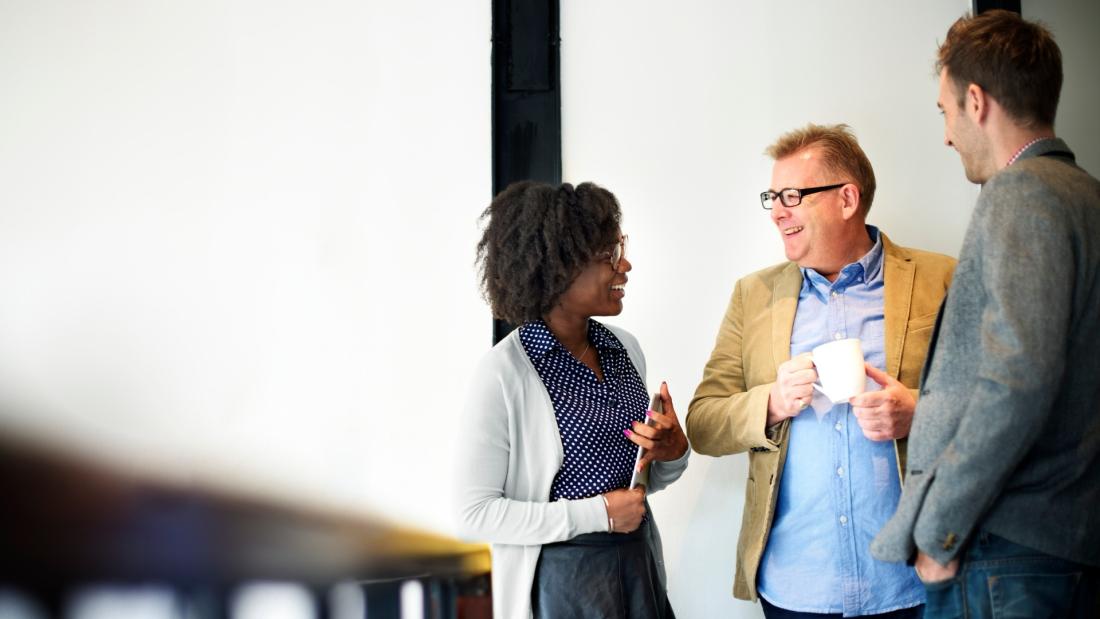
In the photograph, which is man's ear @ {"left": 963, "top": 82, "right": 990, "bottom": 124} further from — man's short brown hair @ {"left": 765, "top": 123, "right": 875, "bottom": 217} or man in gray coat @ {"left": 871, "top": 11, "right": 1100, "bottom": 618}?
man's short brown hair @ {"left": 765, "top": 123, "right": 875, "bottom": 217}

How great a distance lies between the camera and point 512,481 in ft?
5.80

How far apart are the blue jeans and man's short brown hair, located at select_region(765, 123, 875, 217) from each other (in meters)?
0.98

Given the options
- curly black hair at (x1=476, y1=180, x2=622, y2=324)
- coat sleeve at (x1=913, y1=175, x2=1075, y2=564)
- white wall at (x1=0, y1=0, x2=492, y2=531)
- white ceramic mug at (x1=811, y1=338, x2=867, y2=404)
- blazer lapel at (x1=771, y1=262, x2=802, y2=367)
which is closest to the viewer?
coat sleeve at (x1=913, y1=175, x2=1075, y2=564)

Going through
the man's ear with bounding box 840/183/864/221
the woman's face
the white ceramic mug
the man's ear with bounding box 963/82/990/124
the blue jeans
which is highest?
the man's ear with bounding box 963/82/990/124

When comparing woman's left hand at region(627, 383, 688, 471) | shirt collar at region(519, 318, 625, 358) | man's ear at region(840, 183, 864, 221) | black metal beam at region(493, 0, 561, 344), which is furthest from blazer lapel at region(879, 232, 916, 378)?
black metal beam at region(493, 0, 561, 344)

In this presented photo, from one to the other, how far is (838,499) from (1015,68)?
36.7 inches

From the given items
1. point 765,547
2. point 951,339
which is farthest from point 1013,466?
point 765,547

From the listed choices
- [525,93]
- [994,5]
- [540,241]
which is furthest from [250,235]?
[994,5]

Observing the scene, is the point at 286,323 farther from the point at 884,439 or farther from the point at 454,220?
the point at 884,439

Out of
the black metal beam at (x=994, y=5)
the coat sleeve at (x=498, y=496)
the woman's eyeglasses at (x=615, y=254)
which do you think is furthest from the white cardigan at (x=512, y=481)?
the black metal beam at (x=994, y=5)

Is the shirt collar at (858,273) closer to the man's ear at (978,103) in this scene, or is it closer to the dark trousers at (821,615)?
the man's ear at (978,103)

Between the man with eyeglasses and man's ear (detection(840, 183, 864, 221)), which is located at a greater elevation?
man's ear (detection(840, 183, 864, 221))

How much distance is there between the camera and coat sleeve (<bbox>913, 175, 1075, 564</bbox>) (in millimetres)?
1229

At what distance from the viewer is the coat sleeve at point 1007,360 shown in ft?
4.03
